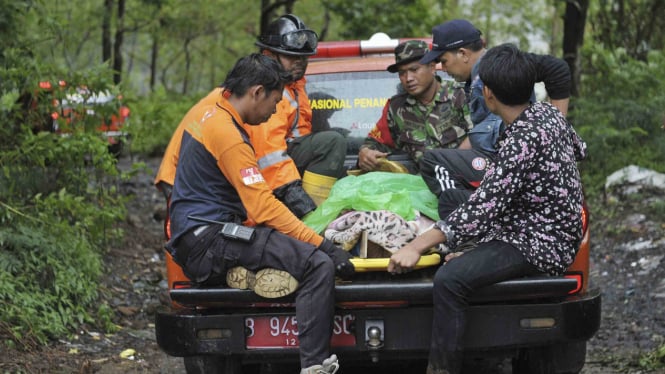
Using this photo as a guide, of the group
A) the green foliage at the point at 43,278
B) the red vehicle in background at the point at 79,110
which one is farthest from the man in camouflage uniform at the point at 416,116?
the red vehicle in background at the point at 79,110

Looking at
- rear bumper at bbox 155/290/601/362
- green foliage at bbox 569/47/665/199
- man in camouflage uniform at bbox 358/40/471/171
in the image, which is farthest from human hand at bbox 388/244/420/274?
green foliage at bbox 569/47/665/199

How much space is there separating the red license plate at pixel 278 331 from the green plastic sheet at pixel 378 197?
1.90ft

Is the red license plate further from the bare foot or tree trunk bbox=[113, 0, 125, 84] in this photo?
tree trunk bbox=[113, 0, 125, 84]

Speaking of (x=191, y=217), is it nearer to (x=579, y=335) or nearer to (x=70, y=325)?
(x=579, y=335)

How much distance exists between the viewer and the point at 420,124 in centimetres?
598

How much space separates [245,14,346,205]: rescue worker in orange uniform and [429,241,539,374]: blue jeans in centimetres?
127

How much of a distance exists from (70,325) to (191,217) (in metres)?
2.55

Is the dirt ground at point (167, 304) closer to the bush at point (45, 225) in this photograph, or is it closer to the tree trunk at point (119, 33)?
the bush at point (45, 225)

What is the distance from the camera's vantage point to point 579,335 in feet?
15.0

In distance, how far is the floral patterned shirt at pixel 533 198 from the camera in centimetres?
436

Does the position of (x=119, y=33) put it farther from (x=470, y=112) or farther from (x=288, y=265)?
(x=288, y=265)

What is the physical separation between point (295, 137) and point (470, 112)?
43.9 inches

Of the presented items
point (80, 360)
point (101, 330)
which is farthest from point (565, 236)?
point (101, 330)

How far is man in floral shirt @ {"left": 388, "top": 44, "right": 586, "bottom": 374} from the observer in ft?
14.3
